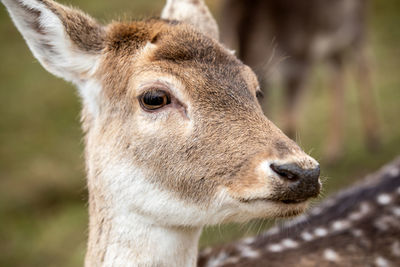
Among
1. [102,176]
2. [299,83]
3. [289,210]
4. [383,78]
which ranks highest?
[383,78]

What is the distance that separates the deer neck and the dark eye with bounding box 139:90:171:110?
52 centimetres

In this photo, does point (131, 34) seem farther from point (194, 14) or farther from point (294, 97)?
point (294, 97)

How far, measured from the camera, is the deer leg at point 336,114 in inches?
287

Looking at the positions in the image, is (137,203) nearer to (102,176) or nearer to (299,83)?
(102,176)

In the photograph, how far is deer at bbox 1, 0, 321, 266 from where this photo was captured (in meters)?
2.24

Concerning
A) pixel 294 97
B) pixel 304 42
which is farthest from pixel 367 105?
pixel 304 42

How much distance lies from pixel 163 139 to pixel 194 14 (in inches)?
46.1

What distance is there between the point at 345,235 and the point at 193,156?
4.72 ft

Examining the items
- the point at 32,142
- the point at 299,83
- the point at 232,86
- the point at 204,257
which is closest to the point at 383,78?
the point at 299,83

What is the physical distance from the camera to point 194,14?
10.9ft

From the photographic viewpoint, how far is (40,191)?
6863mm

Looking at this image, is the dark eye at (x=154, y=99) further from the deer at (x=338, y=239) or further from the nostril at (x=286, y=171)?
the deer at (x=338, y=239)

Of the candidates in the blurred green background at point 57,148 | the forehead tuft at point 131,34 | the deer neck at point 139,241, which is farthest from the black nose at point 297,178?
the blurred green background at point 57,148

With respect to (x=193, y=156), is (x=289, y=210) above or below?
below
